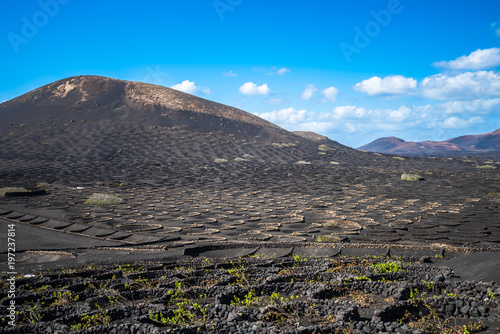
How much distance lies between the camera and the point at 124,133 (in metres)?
57.8

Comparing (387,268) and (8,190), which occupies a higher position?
(8,190)

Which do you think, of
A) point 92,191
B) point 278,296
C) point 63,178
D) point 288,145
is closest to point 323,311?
point 278,296

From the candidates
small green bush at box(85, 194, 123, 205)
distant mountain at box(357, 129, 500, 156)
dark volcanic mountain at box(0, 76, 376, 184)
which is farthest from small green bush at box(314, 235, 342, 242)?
distant mountain at box(357, 129, 500, 156)

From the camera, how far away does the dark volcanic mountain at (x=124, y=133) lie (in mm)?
44281

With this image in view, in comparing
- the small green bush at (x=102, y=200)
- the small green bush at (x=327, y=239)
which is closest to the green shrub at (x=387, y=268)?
the small green bush at (x=327, y=239)

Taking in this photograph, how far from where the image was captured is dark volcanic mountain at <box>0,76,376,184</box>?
145ft

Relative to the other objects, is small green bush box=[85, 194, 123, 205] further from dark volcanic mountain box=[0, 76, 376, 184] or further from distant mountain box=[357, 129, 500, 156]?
distant mountain box=[357, 129, 500, 156]

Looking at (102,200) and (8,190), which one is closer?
(102,200)

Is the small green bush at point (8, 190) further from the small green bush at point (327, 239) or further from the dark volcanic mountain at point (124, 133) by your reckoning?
the small green bush at point (327, 239)

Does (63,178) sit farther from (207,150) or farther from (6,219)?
(207,150)

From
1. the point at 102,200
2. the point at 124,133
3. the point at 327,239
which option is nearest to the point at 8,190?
the point at 102,200

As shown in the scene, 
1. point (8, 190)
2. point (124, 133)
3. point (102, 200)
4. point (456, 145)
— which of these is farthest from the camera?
point (456, 145)

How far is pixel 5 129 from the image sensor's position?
59.3 m

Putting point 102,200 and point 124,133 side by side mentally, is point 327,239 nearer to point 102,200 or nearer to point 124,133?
point 102,200
